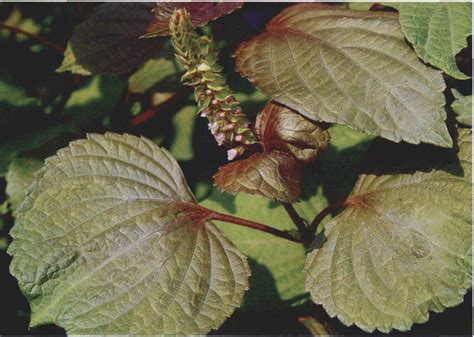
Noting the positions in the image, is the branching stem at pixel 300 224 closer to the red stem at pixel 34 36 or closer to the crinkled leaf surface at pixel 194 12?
the crinkled leaf surface at pixel 194 12

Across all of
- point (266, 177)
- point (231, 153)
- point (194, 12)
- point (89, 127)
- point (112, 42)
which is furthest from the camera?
point (89, 127)

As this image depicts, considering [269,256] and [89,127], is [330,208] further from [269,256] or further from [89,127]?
[89,127]

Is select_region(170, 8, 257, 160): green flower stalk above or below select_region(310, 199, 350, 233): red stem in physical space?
above

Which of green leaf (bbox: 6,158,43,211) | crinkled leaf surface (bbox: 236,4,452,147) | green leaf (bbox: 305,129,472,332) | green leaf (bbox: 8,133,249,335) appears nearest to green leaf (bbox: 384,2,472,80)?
crinkled leaf surface (bbox: 236,4,452,147)

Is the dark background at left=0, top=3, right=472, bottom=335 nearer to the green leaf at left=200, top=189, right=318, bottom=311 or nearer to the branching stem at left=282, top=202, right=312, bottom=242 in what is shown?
the green leaf at left=200, top=189, right=318, bottom=311

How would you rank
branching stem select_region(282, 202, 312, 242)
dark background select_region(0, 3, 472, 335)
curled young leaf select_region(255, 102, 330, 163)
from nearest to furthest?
curled young leaf select_region(255, 102, 330, 163) < branching stem select_region(282, 202, 312, 242) < dark background select_region(0, 3, 472, 335)

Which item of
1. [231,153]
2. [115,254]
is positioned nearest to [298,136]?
[231,153]

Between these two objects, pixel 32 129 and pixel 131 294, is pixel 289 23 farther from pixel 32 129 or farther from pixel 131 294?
pixel 32 129
